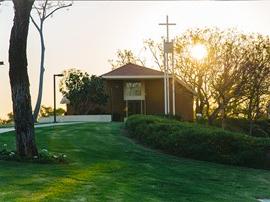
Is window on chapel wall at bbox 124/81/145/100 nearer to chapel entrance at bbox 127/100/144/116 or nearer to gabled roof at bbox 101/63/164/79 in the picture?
chapel entrance at bbox 127/100/144/116

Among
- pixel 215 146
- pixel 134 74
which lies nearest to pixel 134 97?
pixel 134 74

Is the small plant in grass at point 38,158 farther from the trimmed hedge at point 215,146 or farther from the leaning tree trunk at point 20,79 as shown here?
the trimmed hedge at point 215,146

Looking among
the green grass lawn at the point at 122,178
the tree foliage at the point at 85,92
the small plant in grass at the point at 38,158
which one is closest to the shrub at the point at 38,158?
the small plant in grass at the point at 38,158

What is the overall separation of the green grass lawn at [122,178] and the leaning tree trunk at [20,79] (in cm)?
122

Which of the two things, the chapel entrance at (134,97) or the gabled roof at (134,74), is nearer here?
the gabled roof at (134,74)

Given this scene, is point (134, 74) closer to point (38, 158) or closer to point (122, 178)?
point (38, 158)

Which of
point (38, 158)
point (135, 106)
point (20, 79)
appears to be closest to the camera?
point (38, 158)

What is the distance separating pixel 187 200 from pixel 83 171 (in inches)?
134

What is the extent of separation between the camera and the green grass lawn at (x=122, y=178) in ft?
35.6

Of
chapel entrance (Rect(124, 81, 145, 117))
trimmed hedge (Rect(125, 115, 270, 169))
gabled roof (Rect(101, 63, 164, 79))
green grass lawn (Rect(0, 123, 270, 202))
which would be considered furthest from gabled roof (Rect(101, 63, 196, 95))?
green grass lawn (Rect(0, 123, 270, 202))

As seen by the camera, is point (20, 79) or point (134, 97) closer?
point (20, 79)

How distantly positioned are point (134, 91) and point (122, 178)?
151ft

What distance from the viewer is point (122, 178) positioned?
13.6m

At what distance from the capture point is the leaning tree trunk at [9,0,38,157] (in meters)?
15.9
